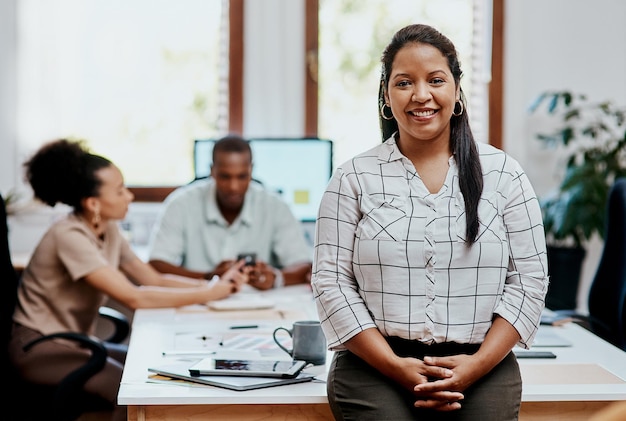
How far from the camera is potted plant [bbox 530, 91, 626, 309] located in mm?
4574

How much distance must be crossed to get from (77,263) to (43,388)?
16.1 inches


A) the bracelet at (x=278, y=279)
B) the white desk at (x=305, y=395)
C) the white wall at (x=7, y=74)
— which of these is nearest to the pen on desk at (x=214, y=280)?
the bracelet at (x=278, y=279)

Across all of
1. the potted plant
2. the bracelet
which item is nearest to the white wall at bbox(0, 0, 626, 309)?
the potted plant

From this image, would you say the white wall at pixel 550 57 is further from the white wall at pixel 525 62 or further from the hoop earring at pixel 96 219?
the hoop earring at pixel 96 219

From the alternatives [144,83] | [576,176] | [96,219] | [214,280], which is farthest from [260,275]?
[576,176]

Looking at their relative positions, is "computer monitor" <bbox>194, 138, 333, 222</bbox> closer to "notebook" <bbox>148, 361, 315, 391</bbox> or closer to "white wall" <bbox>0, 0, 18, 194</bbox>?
"white wall" <bbox>0, 0, 18, 194</bbox>

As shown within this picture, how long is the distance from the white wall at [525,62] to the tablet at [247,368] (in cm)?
293

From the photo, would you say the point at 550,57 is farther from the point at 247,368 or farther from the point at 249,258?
the point at 247,368

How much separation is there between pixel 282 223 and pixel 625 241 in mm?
1399

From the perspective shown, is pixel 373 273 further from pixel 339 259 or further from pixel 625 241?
pixel 625 241

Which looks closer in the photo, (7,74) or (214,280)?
(214,280)

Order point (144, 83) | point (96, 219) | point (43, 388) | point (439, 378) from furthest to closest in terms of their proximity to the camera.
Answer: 1. point (144, 83)
2. point (96, 219)
3. point (43, 388)
4. point (439, 378)

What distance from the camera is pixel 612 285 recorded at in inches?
120

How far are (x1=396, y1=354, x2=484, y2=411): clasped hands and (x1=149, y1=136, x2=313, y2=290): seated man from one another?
1827 millimetres
